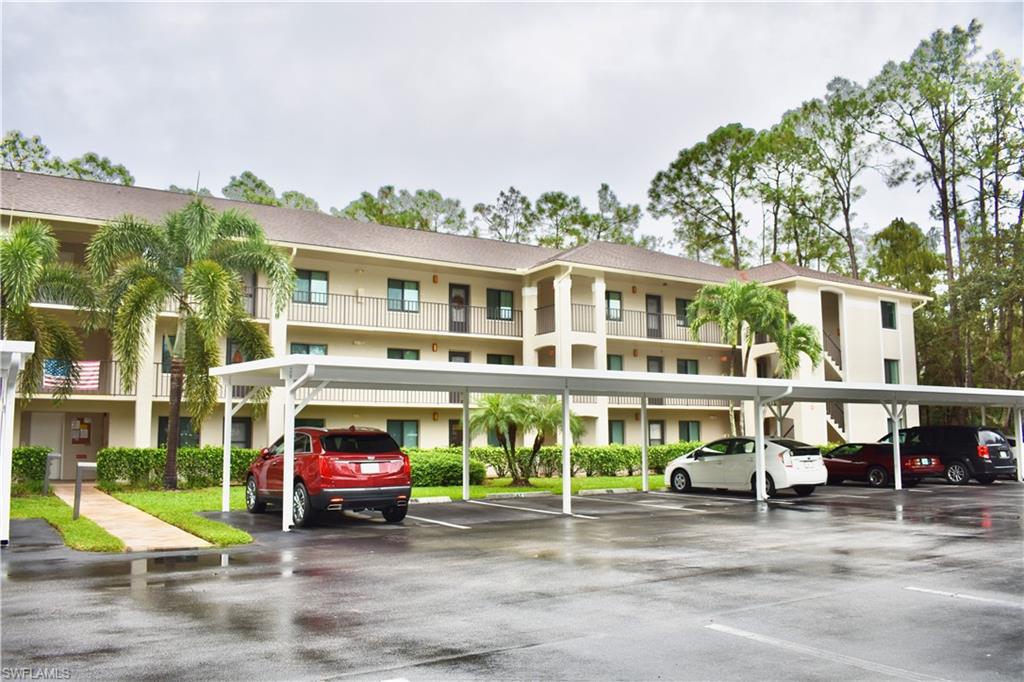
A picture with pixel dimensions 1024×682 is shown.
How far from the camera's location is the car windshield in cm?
1389

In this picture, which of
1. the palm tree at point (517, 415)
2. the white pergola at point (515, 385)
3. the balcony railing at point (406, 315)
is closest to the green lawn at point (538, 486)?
the white pergola at point (515, 385)

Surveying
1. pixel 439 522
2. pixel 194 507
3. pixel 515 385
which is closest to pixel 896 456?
pixel 515 385

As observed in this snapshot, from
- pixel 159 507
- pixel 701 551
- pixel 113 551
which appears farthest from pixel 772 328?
pixel 113 551

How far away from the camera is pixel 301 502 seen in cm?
1407

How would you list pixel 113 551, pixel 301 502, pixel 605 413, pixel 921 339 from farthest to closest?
pixel 921 339, pixel 605 413, pixel 301 502, pixel 113 551

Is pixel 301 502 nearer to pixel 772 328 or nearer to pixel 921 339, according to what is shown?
pixel 772 328

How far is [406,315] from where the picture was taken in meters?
29.9

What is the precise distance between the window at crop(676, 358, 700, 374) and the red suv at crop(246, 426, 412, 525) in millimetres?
22851

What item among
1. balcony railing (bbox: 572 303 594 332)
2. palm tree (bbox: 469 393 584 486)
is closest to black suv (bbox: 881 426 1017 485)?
palm tree (bbox: 469 393 584 486)

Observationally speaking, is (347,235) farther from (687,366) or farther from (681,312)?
(687,366)

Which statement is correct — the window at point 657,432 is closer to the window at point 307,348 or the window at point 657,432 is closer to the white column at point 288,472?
the window at point 307,348

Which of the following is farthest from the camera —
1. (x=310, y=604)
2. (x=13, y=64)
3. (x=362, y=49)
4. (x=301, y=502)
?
(x=362, y=49)

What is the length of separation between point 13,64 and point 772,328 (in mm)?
23010

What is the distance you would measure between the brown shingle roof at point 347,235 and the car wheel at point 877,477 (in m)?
11.8
